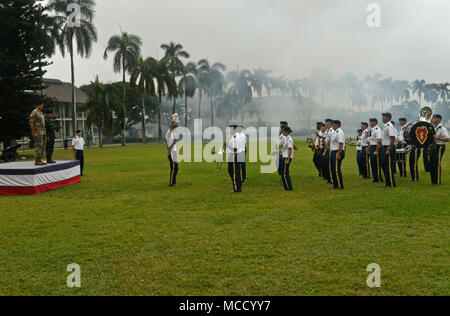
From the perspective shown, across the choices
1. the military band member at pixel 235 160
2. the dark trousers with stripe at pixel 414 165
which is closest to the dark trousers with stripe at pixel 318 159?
the dark trousers with stripe at pixel 414 165

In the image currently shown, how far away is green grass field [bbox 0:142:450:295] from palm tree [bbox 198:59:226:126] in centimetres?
6322

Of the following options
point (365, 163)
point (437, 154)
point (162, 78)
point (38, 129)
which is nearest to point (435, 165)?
point (437, 154)

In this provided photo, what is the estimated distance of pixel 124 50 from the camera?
53.2 m

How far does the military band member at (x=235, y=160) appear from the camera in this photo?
11.5 meters

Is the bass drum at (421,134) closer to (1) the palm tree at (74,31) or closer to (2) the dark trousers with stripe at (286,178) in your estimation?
(2) the dark trousers with stripe at (286,178)

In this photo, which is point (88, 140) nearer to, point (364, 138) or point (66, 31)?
point (66, 31)

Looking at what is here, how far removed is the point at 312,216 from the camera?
802cm

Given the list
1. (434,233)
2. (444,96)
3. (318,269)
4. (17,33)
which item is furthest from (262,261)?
(444,96)

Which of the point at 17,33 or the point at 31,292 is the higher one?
the point at 17,33

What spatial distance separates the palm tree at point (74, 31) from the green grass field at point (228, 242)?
1452 inches

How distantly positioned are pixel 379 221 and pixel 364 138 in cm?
770

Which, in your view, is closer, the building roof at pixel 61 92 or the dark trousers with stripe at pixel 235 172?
the dark trousers with stripe at pixel 235 172

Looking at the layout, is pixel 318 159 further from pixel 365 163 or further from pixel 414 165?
pixel 414 165

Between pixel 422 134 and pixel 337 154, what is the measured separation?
2.79 metres
